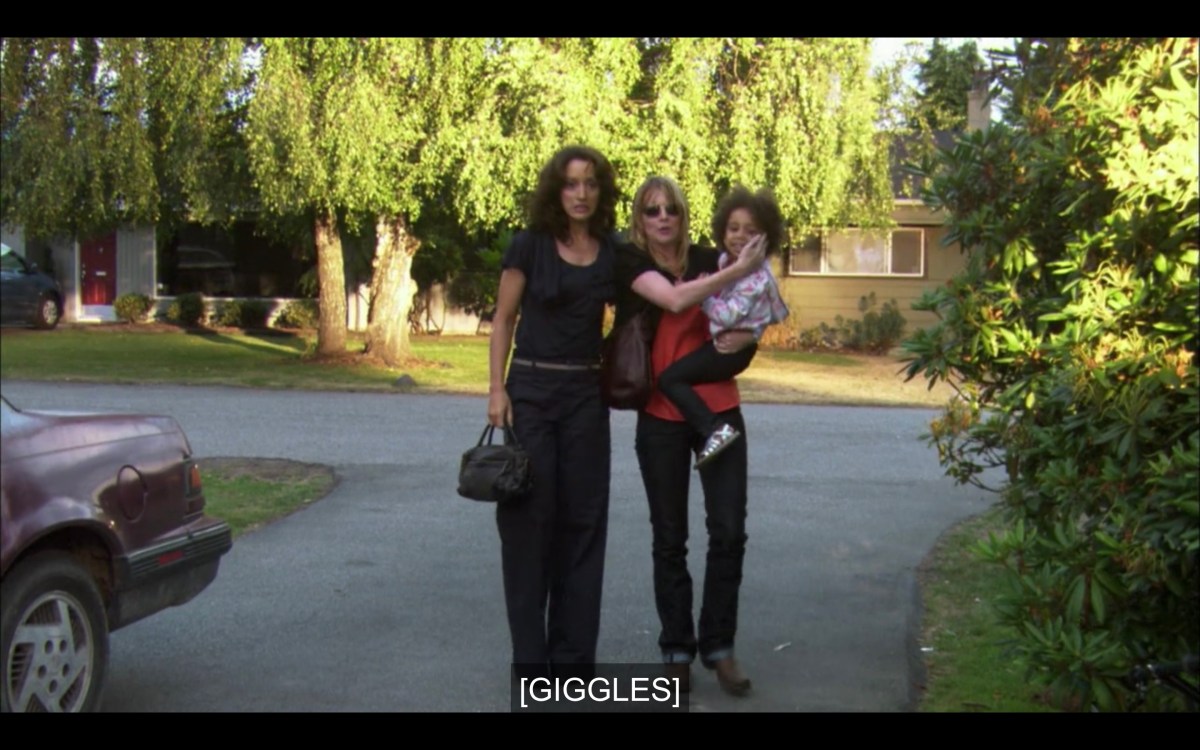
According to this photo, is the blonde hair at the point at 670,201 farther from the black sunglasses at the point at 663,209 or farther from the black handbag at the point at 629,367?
the black handbag at the point at 629,367

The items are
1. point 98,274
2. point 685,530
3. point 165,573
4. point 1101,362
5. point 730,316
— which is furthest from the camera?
point 98,274

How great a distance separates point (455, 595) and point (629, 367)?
219 centimetres

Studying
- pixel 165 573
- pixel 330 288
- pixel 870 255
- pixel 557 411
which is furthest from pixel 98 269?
pixel 557 411

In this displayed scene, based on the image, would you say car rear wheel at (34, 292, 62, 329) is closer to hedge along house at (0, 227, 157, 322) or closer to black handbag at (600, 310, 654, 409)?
hedge along house at (0, 227, 157, 322)

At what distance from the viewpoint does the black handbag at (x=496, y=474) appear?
201 inches

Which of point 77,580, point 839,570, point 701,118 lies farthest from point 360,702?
point 701,118

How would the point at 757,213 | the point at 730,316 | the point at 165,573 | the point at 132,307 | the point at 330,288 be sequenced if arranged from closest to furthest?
the point at 165,573 < the point at 730,316 < the point at 757,213 < the point at 330,288 < the point at 132,307

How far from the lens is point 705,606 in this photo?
5613 millimetres

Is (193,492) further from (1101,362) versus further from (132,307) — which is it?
(132,307)

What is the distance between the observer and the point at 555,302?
5.32 meters

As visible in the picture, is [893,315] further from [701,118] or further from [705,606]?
[705,606]

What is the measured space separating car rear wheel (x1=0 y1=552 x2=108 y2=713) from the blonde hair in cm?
239

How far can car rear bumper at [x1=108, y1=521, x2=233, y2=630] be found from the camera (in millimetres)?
5082

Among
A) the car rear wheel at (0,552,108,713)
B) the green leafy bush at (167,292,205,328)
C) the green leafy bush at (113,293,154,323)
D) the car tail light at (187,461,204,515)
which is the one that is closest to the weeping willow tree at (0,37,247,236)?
the green leafy bush at (167,292,205,328)
